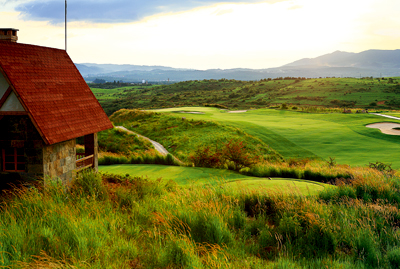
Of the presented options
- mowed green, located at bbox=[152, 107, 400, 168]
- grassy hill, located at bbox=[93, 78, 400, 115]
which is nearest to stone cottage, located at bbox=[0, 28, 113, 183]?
mowed green, located at bbox=[152, 107, 400, 168]

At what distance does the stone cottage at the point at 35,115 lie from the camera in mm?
9508

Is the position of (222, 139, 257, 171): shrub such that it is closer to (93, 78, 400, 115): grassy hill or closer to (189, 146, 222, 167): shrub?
(189, 146, 222, 167): shrub

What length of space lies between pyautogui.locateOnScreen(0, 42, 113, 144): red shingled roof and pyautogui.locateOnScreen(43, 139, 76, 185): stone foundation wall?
698mm

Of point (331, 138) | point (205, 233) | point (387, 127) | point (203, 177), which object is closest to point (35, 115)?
point (205, 233)

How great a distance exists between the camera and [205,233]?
20.8ft

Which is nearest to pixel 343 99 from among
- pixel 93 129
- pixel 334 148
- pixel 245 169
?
pixel 334 148

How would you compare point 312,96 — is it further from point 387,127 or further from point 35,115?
point 35,115

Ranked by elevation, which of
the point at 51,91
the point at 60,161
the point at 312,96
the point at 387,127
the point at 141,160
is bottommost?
the point at 141,160

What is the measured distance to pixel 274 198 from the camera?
813cm

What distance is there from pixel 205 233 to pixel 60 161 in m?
6.92

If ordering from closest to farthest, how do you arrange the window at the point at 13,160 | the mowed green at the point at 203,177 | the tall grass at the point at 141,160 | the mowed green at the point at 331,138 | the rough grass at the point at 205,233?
the rough grass at the point at 205,233
the window at the point at 13,160
the mowed green at the point at 203,177
the tall grass at the point at 141,160
the mowed green at the point at 331,138

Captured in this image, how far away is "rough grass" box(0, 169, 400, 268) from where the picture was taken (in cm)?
520

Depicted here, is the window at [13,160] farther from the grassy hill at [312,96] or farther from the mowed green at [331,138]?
the grassy hill at [312,96]

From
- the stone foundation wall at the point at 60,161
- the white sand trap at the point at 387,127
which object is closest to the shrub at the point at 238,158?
the stone foundation wall at the point at 60,161
